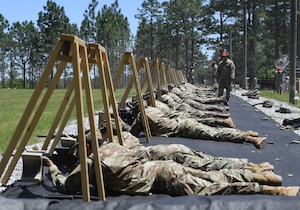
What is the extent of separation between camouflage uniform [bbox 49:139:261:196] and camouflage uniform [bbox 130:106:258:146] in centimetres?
339

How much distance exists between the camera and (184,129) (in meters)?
8.85

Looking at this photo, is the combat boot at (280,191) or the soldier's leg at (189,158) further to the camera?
the soldier's leg at (189,158)

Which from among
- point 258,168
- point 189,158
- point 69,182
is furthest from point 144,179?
point 258,168

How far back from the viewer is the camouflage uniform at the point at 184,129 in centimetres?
853

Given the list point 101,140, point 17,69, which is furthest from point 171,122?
point 17,69

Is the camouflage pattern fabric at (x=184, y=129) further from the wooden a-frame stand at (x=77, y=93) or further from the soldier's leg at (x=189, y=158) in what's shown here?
the wooden a-frame stand at (x=77, y=93)

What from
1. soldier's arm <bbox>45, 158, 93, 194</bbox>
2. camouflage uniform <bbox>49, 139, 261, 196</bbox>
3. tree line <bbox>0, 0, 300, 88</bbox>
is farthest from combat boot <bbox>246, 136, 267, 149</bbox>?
tree line <bbox>0, 0, 300, 88</bbox>

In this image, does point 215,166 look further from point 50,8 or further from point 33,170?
point 50,8

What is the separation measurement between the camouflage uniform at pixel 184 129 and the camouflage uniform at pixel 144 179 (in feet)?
11.1

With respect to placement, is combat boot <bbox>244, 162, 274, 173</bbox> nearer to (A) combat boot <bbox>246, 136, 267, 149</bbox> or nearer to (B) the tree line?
(A) combat boot <bbox>246, 136, 267, 149</bbox>

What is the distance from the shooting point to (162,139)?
8.70 m

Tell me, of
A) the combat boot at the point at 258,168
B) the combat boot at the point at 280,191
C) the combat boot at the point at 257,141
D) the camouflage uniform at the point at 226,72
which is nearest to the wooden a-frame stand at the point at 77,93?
the combat boot at the point at 280,191

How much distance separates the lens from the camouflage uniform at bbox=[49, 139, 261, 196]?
4852mm

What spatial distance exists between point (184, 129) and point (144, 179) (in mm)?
4038
